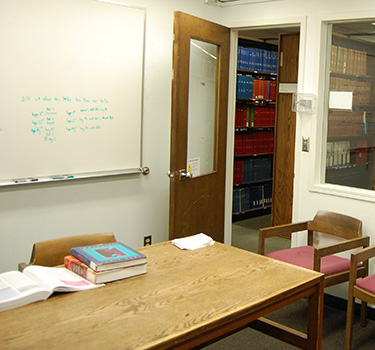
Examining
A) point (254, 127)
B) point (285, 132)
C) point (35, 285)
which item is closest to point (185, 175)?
point (285, 132)

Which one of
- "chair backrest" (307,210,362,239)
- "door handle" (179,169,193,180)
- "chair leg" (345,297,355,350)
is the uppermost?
"door handle" (179,169,193,180)

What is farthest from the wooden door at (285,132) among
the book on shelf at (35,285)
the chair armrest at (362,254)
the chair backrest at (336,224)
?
the book on shelf at (35,285)

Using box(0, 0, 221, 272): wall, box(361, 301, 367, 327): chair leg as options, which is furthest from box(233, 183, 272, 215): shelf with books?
box(361, 301, 367, 327): chair leg

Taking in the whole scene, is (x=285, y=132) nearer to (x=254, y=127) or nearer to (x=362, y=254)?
(x=254, y=127)

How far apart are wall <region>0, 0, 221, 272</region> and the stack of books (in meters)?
1.30

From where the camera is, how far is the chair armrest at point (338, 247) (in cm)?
323

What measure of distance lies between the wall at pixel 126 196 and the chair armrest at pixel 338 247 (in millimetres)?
1581

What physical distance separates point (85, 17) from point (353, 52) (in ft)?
6.71

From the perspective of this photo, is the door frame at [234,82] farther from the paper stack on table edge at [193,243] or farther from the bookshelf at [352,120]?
the paper stack on table edge at [193,243]

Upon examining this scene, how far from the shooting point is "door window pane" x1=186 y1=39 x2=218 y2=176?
4.20 m

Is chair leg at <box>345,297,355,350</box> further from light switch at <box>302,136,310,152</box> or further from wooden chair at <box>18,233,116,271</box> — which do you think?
wooden chair at <box>18,233,116,271</box>

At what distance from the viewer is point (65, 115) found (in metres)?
3.64

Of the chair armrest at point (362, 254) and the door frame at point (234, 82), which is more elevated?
the door frame at point (234, 82)

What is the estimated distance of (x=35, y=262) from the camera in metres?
2.60
